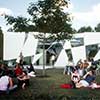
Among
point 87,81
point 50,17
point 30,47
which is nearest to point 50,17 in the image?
point 50,17

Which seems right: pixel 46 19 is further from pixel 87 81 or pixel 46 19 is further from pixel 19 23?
pixel 87 81

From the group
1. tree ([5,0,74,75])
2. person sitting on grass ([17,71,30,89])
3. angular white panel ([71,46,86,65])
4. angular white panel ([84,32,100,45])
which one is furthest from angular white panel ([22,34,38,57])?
person sitting on grass ([17,71,30,89])

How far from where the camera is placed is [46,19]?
2652 centimetres

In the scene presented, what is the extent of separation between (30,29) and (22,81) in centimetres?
779

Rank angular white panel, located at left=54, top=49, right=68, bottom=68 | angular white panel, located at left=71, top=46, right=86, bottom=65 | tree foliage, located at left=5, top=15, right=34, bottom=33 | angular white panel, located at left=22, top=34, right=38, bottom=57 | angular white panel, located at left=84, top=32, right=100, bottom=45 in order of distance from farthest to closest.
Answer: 1. angular white panel, located at left=54, top=49, right=68, bottom=68
2. angular white panel, located at left=84, top=32, right=100, bottom=45
3. angular white panel, located at left=22, top=34, right=38, bottom=57
4. angular white panel, located at left=71, top=46, right=86, bottom=65
5. tree foliage, located at left=5, top=15, right=34, bottom=33

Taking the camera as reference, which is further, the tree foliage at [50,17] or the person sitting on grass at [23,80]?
the tree foliage at [50,17]

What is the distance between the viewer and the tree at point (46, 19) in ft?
86.5

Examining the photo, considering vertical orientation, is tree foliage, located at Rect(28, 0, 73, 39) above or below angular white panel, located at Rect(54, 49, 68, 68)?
above

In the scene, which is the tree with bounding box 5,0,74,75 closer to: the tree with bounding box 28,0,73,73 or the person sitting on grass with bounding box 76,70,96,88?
the tree with bounding box 28,0,73,73

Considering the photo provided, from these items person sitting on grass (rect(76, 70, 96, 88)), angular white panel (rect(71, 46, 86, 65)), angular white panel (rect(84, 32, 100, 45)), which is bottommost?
person sitting on grass (rect(76, 70, 96, 88))

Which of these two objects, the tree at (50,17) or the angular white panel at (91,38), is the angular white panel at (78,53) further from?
the tree at (50,17)

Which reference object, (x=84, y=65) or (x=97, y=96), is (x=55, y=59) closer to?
(x=84, y=65)

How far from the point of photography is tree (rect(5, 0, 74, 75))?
26.4m

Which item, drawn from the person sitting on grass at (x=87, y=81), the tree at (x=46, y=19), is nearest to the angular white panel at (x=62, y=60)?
the tree at (x=46, y=19)
